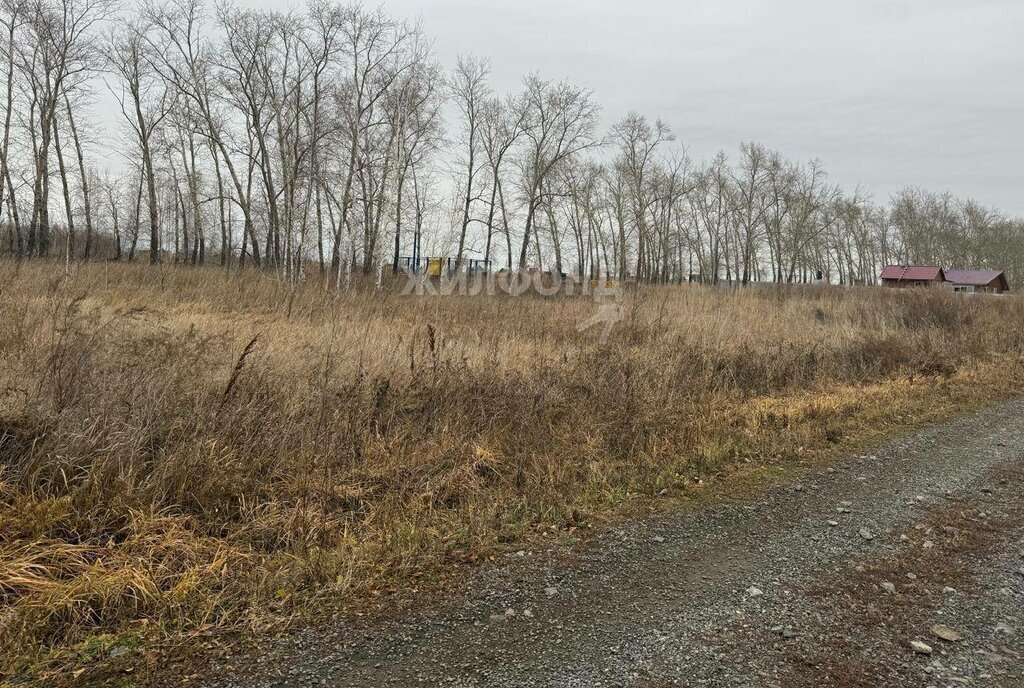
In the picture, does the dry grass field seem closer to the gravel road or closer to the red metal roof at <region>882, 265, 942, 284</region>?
the gravel road

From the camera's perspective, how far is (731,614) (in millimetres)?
3072

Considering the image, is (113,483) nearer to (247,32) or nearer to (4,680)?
(4,680)

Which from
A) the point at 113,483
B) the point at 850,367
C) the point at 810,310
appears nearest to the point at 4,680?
the point at 113,483

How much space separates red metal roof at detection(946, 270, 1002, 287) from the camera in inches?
2544

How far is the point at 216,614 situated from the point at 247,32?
2942 centimetres

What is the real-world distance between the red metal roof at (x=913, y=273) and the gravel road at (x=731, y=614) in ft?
226

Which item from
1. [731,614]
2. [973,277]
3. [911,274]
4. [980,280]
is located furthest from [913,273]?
[731,614]

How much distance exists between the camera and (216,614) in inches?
116

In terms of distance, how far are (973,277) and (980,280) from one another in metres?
1.10

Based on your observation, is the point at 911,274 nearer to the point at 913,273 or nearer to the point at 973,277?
the point at 913,273

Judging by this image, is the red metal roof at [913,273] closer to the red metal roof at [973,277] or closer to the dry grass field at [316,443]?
the red metal roof at [973,277]

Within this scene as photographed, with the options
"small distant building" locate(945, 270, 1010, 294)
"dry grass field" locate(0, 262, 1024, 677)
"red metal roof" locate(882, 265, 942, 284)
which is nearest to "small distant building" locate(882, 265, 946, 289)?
"red metal roof" locate(882, 265, 942, 284)

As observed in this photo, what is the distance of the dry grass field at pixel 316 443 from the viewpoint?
3.16 metres

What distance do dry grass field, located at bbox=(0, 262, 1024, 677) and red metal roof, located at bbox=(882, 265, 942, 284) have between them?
61981 millimetres
